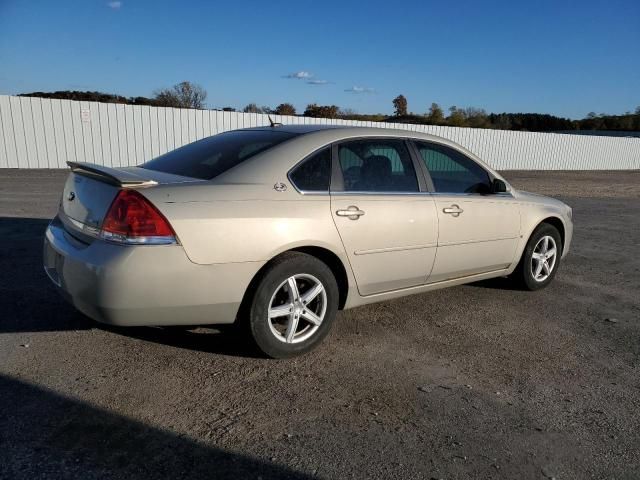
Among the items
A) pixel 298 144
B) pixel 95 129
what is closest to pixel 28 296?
pixel 298 144

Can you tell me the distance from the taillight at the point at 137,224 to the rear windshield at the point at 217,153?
543 mm

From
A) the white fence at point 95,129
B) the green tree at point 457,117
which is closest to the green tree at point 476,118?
the green tree at point 457,117

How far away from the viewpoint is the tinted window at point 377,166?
151 inches

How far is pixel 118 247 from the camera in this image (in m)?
2.90

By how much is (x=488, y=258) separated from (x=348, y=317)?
4.68ft

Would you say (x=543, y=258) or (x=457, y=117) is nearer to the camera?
(x=543, y=258)

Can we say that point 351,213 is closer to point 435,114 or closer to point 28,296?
point 28,296

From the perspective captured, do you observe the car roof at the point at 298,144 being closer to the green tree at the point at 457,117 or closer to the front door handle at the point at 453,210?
the front door handle at the point at 453,210

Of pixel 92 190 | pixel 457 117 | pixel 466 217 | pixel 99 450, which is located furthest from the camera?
pixel 457 117

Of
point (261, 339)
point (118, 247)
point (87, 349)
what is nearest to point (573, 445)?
point (261, 339)

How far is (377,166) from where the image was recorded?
4.04 m

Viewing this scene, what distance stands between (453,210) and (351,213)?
3.68 ft

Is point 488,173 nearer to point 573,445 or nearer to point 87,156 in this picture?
point 573,445

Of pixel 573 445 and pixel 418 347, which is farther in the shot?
pixel 418 347
